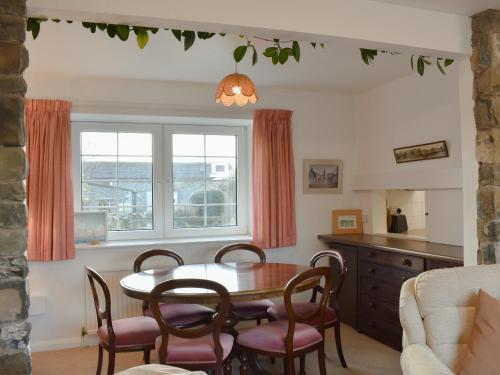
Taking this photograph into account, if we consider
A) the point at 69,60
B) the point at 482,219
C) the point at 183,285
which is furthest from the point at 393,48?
the point at 69,60

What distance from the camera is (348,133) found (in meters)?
4.53

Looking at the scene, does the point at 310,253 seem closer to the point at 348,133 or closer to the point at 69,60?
the point at 348,133

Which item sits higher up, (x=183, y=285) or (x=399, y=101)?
(x=399, y=101)

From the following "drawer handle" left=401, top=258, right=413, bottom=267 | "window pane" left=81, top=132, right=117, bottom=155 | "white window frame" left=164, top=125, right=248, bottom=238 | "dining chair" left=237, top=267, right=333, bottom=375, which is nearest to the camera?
"dining chair" left=237, top=267, right=333, bottom=375

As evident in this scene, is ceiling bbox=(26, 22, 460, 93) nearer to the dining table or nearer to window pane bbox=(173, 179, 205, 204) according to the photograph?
window pane bbox=(173, 179, 205, 204)

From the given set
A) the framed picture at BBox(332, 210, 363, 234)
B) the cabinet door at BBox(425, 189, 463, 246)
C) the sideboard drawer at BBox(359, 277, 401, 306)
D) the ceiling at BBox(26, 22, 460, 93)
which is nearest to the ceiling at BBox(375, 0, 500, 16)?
the ceiling at BBox(26, 22, 460, 93)

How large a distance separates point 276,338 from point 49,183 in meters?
2.22

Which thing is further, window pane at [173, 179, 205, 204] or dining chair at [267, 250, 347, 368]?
window pane at [173, 179, 205, 204]

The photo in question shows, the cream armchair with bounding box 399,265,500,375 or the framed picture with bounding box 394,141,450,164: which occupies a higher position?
the framed picture with bounding box 394,141,450,164

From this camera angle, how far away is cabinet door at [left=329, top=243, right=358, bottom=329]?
3.89 metres

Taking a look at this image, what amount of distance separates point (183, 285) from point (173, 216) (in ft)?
6.70

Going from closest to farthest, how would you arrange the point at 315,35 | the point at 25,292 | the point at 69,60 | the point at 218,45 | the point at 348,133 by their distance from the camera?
the point at 25,292 → the point at 315,35 → the point at 218,45 → the point at 69,60 → the point at 348,133

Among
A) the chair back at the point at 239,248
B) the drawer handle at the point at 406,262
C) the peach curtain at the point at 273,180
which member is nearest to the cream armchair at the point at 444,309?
the drawer handle at the point at 406,262

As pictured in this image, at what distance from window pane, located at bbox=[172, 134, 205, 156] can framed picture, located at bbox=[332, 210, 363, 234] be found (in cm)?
150
